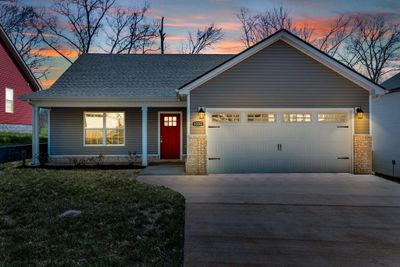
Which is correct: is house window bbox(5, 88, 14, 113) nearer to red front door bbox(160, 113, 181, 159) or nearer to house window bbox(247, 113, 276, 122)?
red front door bbox(160, 113, 181, 159)

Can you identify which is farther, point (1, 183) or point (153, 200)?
point (1, 183)

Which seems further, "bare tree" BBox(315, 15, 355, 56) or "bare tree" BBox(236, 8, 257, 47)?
"bare tree" BBox(236, 8, 257, 47)

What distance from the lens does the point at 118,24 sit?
29.6 meters

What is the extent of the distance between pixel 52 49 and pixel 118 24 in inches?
249

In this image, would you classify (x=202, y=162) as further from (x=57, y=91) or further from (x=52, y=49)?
(x=52, y=49)

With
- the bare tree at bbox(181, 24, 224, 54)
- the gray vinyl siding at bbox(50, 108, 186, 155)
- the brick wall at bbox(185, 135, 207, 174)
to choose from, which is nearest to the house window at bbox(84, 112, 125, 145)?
the gray vinyl siding at bbox(50, 108, 186, 155)

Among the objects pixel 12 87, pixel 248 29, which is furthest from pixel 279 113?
pixel 248 29

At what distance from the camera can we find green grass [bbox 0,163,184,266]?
167 inches

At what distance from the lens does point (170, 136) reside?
14.9 m

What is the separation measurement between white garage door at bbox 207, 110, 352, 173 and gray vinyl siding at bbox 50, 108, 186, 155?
3.56 metres

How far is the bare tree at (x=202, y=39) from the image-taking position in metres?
29.0

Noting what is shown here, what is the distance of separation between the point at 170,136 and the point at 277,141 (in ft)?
17.4

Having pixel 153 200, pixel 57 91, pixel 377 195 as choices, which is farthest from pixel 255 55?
pixel 57 91

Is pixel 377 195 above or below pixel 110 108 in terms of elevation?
below
